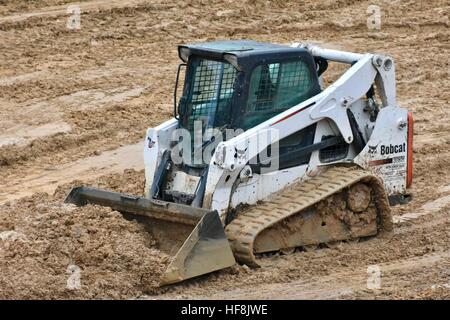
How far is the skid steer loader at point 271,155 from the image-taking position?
10273 mm

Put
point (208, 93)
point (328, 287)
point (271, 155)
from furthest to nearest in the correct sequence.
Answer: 1. point (208, 93)
2. point (271, 155)
3. point (328, 287)

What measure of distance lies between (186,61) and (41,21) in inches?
269

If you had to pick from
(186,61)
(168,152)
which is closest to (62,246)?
(168,152)

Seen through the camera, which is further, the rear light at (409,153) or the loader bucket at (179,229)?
the rear light at (409,153)

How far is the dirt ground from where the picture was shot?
9.67m

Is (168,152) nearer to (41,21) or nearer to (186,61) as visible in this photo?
(186,61)

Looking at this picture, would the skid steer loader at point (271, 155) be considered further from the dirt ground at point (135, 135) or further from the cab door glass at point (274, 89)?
the dirt ground at point (135, 135)

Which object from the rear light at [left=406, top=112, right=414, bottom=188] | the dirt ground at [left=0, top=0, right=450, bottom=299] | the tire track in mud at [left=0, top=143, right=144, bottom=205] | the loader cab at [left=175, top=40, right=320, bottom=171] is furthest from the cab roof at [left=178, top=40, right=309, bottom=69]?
the tire track in mud at [left=0, top=143, right=144, bottom=205]

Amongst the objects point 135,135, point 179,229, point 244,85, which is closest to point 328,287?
point 179,229

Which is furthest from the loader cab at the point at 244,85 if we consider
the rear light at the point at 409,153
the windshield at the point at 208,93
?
the rear light at the point at 409,153

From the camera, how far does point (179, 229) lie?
33.6ft

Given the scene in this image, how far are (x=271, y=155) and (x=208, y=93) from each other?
2.96 feet

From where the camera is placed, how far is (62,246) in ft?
32.6

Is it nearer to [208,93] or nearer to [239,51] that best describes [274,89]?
[239,51]
